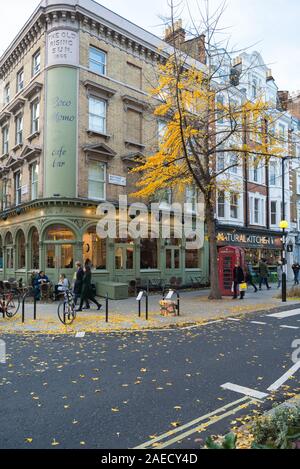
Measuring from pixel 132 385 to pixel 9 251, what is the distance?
804 inches

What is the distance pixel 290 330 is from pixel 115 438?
7.71 m

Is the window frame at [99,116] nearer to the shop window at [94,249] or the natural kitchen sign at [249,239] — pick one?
the shop window at [94,249]

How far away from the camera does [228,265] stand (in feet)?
65.2

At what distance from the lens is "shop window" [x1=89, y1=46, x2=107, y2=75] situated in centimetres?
2063

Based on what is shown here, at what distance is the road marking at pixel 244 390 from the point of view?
218 inches

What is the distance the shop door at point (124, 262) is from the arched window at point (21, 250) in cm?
582

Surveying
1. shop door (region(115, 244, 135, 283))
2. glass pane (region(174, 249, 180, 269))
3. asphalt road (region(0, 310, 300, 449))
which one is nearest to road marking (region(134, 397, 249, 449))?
asphalt road (region(0, 310, 300, 449))

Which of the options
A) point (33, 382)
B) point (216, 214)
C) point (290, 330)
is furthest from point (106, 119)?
point (33, 382)

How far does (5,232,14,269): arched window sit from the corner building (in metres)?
0.07

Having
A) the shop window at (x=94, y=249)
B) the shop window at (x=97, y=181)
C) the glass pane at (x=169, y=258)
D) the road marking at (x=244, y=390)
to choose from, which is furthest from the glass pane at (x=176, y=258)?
the road marking at (x=244, y=390)

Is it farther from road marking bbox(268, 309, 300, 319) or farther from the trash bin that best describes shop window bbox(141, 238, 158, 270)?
road marking bbox(268, 309, 300, 319)

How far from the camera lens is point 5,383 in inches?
238

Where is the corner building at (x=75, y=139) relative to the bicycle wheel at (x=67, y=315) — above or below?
above

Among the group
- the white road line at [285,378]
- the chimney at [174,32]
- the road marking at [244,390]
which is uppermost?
the chimney at [174,32]
